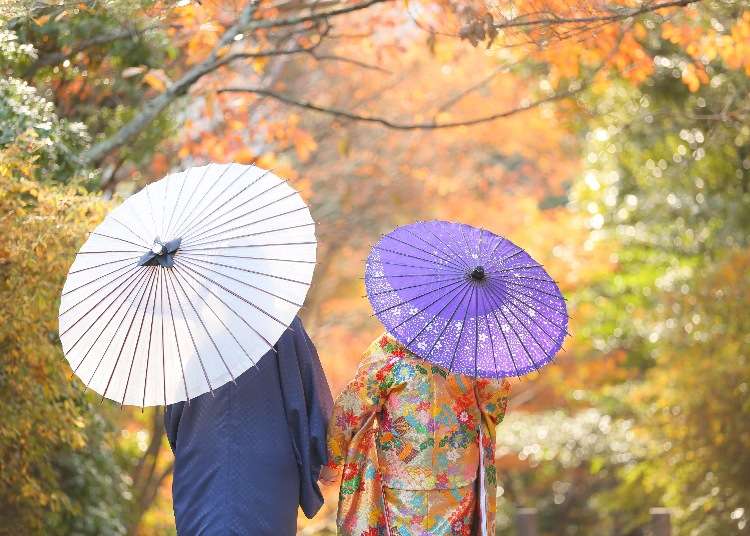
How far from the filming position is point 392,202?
13469mm

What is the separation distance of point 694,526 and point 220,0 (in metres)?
5.06

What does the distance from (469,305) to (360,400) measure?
0.59m

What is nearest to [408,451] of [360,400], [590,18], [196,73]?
A: [360,400]

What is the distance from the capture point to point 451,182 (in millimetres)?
14039

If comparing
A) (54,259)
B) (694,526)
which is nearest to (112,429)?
(54,259)

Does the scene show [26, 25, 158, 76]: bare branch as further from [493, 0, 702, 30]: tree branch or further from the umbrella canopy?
the umbrella canopy

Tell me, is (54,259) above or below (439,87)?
below

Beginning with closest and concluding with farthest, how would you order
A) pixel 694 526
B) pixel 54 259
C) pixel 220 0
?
pixel 54 259 → pixel 220 0 → pixel 694 526

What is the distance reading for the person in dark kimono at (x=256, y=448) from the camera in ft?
13.3

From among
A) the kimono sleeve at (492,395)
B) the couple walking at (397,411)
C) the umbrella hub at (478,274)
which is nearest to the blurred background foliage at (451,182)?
the couple walking at (397,411)

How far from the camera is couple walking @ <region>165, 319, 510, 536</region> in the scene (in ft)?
13.5

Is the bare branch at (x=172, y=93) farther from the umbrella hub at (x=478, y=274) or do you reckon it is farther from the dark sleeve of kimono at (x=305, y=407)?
the umbrella hub at (x=478, y=274)

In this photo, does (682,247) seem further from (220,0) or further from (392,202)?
(220,0)

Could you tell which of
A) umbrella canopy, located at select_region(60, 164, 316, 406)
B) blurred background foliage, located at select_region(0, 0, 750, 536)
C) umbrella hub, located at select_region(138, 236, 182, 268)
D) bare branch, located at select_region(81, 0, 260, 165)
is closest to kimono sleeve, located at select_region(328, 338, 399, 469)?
umbrella canopy, located at select_region(60, 164, 316, 406)
